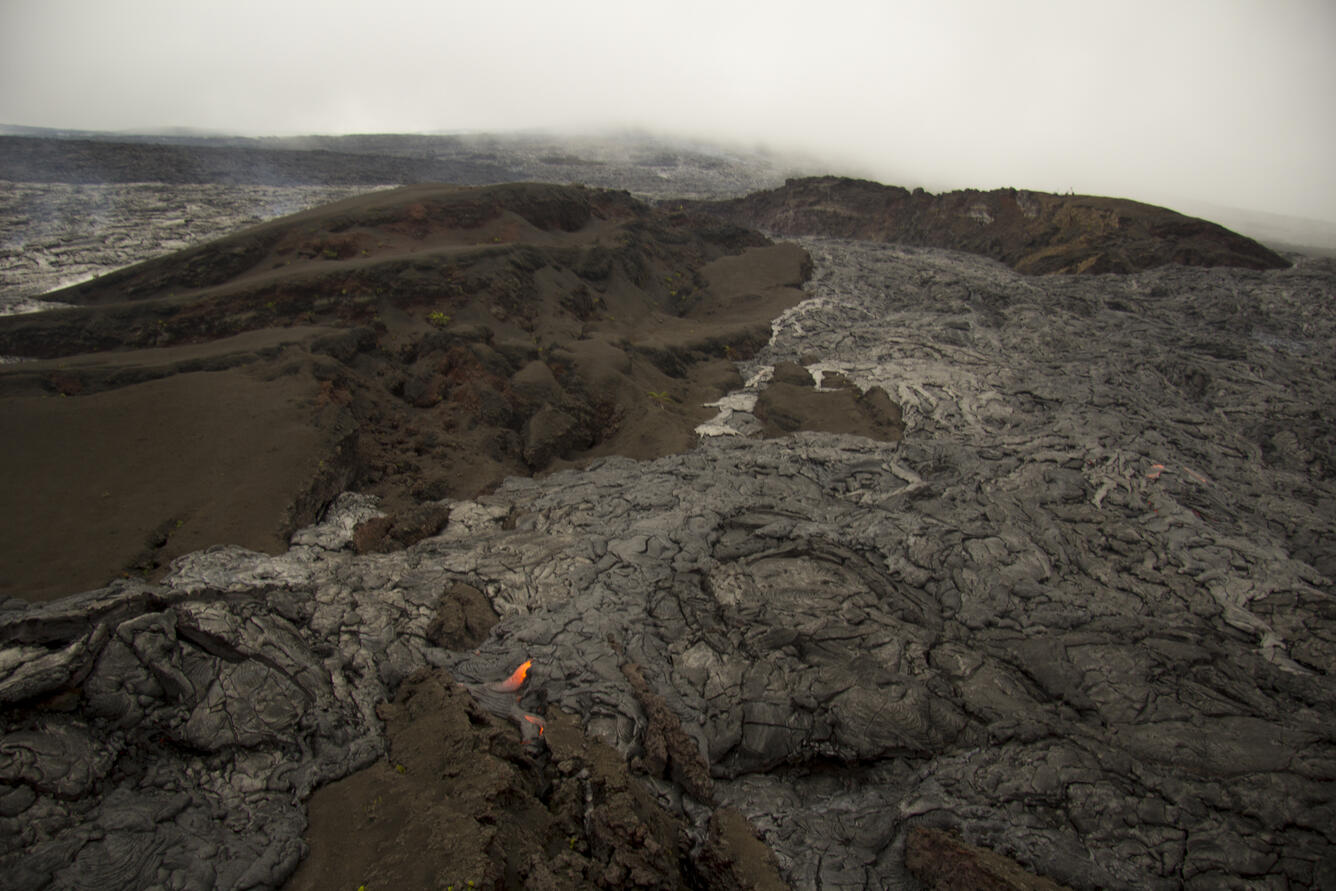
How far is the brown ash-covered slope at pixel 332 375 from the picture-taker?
9125 millimetres

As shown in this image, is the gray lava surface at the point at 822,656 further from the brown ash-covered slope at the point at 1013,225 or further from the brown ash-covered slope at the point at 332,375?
the brown ash-covered slope at the point at 1013,225

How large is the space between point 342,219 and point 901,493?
743 inches

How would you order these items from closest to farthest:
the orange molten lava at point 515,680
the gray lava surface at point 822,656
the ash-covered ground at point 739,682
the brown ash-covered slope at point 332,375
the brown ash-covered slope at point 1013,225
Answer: the ash-covered ground at point 739,682
the gray lava surface at point 822,656
the orange molten lava at point 515,680
the brown ash-covered slope at point 332,375
the brown ash-covered slope at point 1013,225

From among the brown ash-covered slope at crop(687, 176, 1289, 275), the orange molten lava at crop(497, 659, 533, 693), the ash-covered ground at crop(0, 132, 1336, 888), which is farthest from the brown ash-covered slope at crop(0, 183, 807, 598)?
the brown ash-covered slope at crop(687, 176, 1289, 275)

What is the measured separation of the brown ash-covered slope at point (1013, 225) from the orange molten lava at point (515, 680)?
100 feet

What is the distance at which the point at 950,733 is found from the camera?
686 cm

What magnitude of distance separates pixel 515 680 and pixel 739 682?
2921 millimetres

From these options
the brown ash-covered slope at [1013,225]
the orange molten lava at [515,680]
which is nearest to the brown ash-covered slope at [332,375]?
the orange molten lava at [515,680]

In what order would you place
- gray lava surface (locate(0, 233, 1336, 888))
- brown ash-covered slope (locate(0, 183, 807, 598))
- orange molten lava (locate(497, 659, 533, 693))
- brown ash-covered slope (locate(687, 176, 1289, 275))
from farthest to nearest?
brown ash-covered slope (locate(687, 176, 1289, 275)) → brown ash-covered slope (locate(0, 183, 807, 598)) → orange molten lava (locate(497, 659, 533, 693)) → gray lava surface (locate(0, 233, 1336, 888))

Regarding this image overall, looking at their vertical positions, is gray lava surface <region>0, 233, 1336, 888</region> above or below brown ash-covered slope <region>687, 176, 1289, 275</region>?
below

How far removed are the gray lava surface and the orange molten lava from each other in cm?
28

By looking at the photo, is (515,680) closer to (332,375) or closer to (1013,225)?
(332,375)

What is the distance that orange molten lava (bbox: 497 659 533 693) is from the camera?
23.5 ft

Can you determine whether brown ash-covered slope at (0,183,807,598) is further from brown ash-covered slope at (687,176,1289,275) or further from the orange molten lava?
brown ash-covered slope at (687,176,1289,275)
